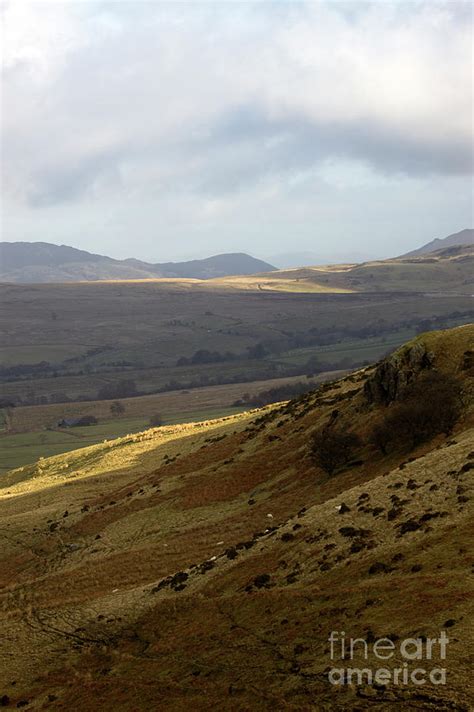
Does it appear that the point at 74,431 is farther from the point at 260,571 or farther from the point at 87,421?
the point at 260,571

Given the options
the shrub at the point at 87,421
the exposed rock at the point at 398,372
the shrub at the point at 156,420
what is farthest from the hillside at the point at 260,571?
the shrub at the point at 87,421

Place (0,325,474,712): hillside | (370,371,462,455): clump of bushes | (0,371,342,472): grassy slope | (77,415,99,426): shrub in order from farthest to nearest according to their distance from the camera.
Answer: (77,415,99,426): shrub → (0,371,342,472): grassy slope → (370,371,462,455): clump of bushes → (0,325,474,712): hillside

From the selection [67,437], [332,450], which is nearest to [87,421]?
[67,437]

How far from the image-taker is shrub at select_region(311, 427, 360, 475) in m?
43.4

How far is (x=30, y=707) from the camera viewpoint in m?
25.2

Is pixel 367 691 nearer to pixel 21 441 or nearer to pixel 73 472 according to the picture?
pixel 73 472

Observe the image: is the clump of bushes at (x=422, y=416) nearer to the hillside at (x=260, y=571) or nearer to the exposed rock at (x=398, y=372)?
the hillside at (x=260, y=571)

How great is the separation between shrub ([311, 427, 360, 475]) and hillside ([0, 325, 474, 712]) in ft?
2.28

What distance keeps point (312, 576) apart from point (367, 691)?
29.0 ft

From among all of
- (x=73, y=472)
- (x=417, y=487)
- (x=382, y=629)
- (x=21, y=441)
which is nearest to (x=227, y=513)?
(x=417, y=487)

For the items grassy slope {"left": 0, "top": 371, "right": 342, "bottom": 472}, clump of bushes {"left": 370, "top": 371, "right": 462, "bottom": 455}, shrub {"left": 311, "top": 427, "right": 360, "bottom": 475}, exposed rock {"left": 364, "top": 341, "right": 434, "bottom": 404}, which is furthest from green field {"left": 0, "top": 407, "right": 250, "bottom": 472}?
clump of bushes {"left": 370, "top": 371, "right": 462, "bottom": 455}

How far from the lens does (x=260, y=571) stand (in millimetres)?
29562

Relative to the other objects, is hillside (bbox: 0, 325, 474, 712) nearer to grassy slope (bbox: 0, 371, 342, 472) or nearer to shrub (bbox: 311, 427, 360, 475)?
shrub (bbox: 311, 427, 360, 475)

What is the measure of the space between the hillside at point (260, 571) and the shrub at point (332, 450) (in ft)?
2.28
